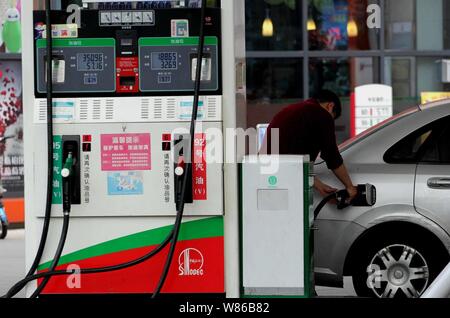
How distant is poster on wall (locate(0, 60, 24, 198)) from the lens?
17859mm

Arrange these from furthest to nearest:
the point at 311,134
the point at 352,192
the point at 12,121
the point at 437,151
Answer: the point at 12,121 → the point at 437,151 → the point at 352,192 → the point at 311,134

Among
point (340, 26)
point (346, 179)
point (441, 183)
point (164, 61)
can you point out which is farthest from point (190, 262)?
point (340, 26)

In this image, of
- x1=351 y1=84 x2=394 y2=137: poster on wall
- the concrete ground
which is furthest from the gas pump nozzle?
x1=351 y1=84 x2=394 y2=137: poster on wall

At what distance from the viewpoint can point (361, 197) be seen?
8758 millimetres

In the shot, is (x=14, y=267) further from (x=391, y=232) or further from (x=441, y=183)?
(x=441, y=183)

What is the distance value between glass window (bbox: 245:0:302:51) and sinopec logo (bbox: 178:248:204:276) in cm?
1175

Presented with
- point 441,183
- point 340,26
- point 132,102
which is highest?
point 340,26

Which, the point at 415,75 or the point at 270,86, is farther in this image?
the point at 415,75

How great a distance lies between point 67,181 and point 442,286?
2598 mm

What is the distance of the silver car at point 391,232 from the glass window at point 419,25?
381 inches

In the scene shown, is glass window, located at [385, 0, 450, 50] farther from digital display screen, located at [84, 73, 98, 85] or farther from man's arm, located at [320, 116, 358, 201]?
digital display screen, located at [84, 73, 98, 85]

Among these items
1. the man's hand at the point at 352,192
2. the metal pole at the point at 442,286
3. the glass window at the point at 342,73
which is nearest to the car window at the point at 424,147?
the man's hand at the point at 352,192
